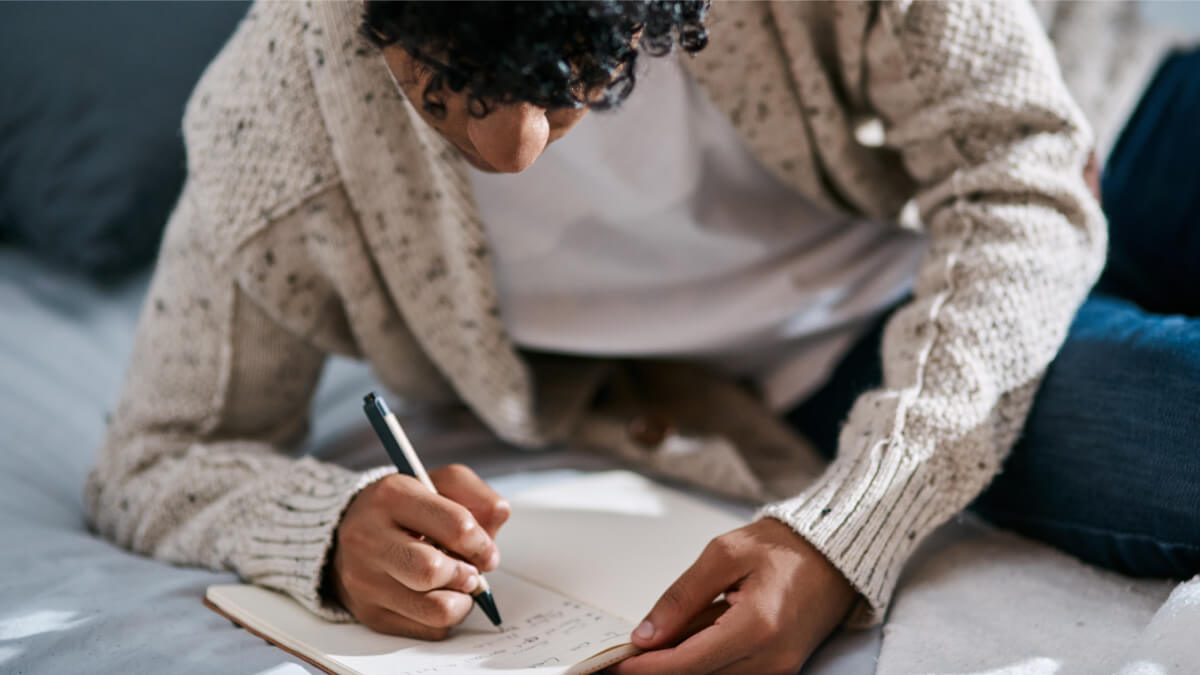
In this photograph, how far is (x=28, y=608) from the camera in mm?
492

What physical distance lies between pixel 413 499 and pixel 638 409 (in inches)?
14.5

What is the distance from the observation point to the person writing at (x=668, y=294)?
0.45m

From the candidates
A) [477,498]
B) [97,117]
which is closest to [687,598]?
[477,498]

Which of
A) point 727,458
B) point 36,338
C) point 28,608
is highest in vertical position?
point 36,338

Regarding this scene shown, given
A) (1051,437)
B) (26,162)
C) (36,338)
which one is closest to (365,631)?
(1051,437)

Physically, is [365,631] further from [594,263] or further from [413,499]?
[594,263]

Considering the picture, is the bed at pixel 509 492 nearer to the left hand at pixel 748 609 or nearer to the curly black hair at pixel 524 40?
the left hand at pixel 748 609

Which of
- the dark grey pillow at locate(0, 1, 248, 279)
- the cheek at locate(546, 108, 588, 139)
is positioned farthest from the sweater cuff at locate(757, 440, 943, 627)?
the dark grey pillow at locate(0, 1, 248, 279)

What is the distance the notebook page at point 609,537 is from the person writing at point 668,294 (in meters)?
0.06

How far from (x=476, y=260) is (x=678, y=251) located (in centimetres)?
17

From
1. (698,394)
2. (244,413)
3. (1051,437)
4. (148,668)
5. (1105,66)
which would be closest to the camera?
(148,668)

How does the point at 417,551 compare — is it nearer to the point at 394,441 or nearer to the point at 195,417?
the point at 394,441

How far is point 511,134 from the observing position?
0.37 metres

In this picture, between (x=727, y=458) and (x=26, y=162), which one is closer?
(x=727, y=458)
